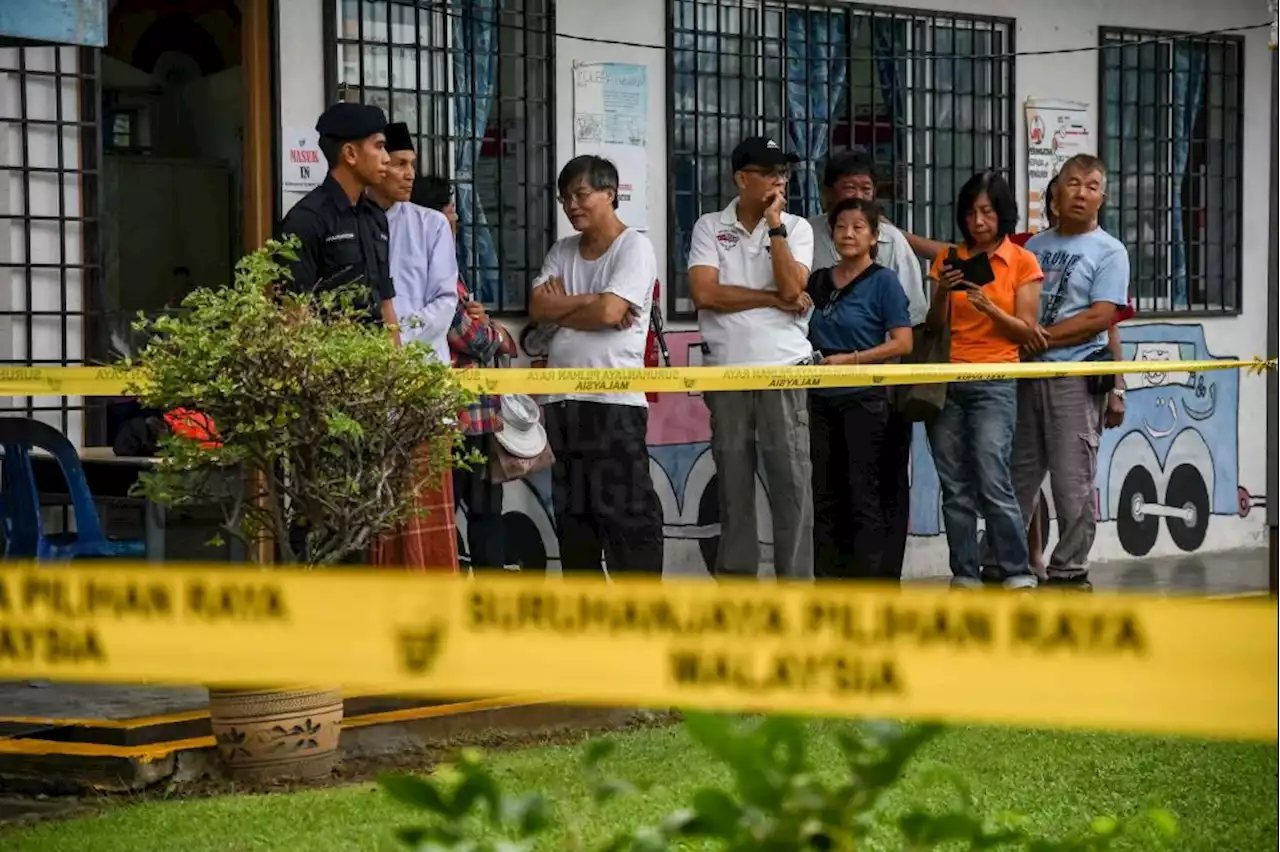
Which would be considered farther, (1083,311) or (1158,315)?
(1158,315)

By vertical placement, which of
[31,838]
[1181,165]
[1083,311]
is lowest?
[31,838]

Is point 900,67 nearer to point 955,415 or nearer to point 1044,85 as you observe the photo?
point 1044,85

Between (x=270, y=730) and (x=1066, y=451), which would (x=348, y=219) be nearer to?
(x=270, y=730)

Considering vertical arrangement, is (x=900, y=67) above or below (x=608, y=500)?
above

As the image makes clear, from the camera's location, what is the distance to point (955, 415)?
9703 millimetres

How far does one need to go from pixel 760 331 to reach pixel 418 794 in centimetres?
710

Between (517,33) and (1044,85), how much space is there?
3339 millimetres

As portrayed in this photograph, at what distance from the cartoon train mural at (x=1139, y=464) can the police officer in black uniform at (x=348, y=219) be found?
3.27 metres

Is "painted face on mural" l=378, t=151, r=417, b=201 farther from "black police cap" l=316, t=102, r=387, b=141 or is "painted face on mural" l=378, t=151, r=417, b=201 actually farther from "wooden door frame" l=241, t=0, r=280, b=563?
"wooden door frame" l=241, t=0, r=280, b=563

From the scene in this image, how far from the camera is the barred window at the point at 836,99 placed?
430 inches

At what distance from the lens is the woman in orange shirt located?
9.56 m

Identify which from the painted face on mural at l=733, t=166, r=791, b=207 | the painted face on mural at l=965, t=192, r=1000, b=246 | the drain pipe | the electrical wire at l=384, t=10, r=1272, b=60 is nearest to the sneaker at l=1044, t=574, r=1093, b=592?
the painted face on mural at l=965, t=192, r=1000, b=246

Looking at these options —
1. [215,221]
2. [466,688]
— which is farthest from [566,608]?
[215,221]

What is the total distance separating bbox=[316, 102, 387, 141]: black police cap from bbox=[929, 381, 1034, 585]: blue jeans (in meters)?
3.07
